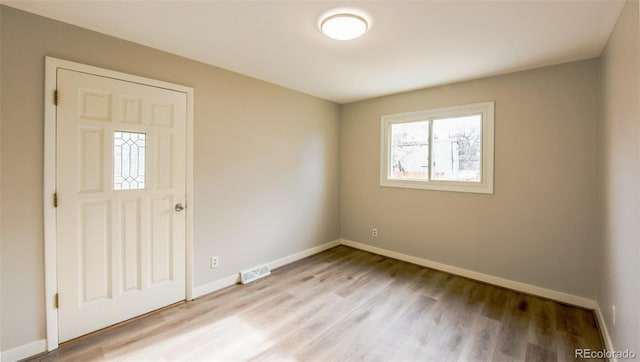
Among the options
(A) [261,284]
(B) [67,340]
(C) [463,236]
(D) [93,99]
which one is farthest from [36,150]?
(C) [463,236]

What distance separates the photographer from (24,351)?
6.29 ft

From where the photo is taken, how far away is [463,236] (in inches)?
135

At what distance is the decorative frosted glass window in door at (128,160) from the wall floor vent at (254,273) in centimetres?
151

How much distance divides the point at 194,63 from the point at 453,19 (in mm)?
2413

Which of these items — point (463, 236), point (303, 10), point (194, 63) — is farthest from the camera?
point (463, 236)

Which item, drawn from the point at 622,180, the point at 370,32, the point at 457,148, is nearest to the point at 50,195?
the point at 370,32

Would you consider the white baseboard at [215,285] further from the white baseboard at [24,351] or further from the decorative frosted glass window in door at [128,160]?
the decorative frosted glass window in door at [128,160]

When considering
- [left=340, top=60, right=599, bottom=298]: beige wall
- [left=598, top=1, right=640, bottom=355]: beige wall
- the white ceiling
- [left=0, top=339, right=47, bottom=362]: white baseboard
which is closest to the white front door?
[left=0, top=339, right=47, bottom=362]: white baseboard

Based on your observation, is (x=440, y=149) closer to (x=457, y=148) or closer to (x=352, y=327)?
(x=457, y=148)

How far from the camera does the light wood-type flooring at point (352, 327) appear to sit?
6.60 ft

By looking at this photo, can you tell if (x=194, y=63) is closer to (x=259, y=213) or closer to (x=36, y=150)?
(x=36, y=150)

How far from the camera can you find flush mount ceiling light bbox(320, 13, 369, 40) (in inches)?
76.6

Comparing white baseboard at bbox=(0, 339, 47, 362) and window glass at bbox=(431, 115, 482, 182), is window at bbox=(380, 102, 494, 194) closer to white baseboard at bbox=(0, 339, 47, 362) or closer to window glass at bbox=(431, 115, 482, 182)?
window glass at bbox=(431, 115, 482, 182)

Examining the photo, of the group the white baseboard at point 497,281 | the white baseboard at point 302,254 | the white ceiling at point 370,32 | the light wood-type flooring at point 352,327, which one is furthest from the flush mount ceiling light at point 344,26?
the white baseboard at point 497,281
